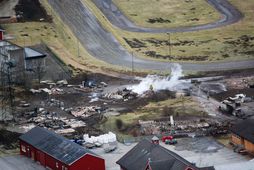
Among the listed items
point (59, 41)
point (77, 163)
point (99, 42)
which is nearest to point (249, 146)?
point (77, 163)

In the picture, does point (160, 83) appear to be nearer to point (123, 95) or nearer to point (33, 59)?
point (123, 95)

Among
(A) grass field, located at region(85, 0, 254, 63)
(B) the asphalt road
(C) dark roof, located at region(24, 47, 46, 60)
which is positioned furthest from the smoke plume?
(B) the asphalt road

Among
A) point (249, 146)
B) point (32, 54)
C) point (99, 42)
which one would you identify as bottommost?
point (249, 146)

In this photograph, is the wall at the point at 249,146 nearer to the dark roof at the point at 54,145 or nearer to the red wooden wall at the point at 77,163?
the red wooden wall at the point at 77,163

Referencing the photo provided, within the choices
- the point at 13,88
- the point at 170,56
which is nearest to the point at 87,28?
the point at 170,56

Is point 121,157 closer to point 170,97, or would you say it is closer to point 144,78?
point 170,97

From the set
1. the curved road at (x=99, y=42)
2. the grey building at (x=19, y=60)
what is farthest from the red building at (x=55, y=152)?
the curved road at (x=99, y=42)
